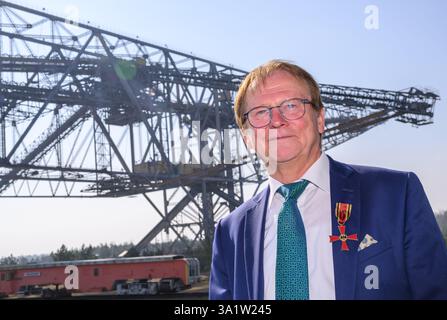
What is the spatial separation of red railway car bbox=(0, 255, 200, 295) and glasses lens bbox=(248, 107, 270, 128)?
1385 inches

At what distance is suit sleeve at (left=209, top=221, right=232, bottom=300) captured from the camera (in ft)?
13.1

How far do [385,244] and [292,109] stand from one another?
1.19m

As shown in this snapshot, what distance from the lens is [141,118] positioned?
4519cm

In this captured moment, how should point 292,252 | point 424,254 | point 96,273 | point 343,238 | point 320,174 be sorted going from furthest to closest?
point 96,273, point 320,174, point 292,252, point 343,238, point 424,254

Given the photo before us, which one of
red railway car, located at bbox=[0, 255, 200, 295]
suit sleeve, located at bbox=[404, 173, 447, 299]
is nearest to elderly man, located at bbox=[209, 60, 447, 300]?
suit sleeve, located at bbox=[404, 173, 447, 299]

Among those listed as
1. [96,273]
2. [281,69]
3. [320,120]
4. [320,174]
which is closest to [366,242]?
[320,174]

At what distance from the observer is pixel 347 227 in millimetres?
3535

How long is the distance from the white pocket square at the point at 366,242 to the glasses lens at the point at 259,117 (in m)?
1.11

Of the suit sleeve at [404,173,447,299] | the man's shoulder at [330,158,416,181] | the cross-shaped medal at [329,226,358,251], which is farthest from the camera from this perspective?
the man's shoulder at [330,158,416,181]

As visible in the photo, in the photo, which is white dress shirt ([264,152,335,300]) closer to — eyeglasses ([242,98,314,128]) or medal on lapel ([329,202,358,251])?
medal on lapel ([329,202,358,251])

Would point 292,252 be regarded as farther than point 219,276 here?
No

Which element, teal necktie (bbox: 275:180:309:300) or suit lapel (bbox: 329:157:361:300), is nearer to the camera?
suit lapel (bbox: 329:157:361:300)

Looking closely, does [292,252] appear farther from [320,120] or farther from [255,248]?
[320,120]

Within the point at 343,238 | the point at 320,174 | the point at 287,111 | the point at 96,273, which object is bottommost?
the point at 96,273
